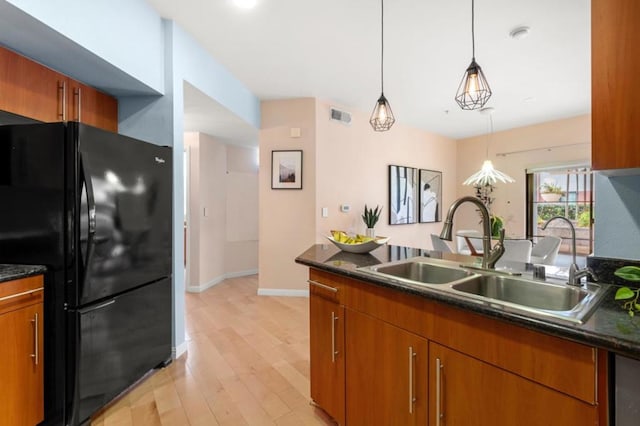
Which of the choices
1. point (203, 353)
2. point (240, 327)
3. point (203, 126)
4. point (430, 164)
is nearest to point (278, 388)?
point (203, 353)

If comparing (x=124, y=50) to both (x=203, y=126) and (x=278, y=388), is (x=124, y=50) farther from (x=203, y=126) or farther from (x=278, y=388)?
(x=278, y=388)

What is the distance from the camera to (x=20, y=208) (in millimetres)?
1636

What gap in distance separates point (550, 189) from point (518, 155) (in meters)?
0.74

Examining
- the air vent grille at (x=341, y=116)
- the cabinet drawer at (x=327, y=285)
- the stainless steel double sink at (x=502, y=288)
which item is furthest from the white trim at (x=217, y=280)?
the stainless steel double sink at (x=502, y=288)

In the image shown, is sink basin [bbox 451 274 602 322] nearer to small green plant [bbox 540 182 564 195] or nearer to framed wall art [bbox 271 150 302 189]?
framed wall art [bbox 271 150 302 189]

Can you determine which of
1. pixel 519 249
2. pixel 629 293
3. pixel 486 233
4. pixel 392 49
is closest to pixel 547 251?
pixel 519 249

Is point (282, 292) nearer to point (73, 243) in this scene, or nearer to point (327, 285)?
point (327, 285)

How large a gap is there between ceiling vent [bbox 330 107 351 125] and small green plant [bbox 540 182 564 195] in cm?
346

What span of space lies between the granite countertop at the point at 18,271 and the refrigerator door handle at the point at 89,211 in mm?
198

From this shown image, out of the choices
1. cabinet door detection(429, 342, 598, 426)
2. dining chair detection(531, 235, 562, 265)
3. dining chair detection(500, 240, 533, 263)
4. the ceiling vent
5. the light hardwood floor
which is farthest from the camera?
the ceiling vent

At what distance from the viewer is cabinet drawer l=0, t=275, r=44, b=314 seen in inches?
54.8

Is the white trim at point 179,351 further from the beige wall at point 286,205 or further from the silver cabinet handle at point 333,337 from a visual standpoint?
the beige wall at point 286,205

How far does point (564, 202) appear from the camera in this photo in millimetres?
4793

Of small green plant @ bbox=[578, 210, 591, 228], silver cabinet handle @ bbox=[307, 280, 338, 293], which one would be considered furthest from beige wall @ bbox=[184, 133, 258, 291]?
small green plant @ bbox=[578, 210, 591, 228]
